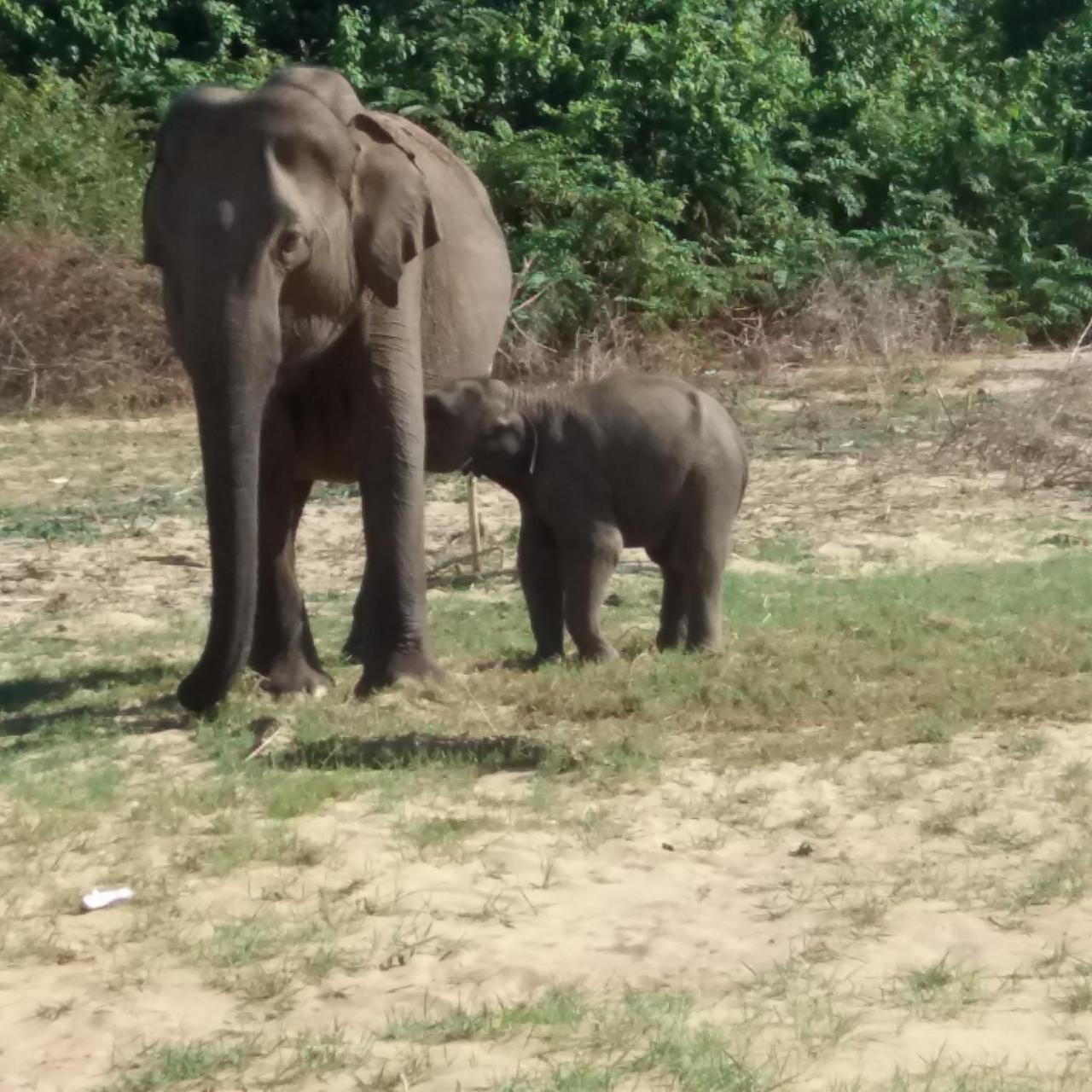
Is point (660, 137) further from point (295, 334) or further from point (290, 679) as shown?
point (295, 334)

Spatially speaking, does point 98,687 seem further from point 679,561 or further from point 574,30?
point 574,30

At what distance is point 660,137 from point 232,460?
1537 centimetres

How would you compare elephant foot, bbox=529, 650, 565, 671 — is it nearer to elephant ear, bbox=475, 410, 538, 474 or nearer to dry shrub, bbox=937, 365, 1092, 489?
elephant ear, bbox=475, 410, 538, 474

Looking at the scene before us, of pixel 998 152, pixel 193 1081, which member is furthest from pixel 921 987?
pixel 998 152

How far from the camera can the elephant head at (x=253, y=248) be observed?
20.7 feet

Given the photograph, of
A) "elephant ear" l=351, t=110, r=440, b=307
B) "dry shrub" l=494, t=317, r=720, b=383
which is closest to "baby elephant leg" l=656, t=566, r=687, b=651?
"elephant ear" l=351, t=110, r=440, b=307

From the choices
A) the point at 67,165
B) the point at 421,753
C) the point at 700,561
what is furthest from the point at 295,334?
the point at 67,165

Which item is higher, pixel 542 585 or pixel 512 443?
pixel 512 443

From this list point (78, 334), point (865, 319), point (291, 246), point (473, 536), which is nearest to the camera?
point (291, 246)

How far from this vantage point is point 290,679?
743 centimetres

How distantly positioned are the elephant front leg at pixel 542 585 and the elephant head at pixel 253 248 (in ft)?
4.80

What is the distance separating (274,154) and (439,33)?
49.2ft

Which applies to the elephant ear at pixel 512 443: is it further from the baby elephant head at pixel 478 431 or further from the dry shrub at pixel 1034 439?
the dry shrub at pixel 1034 439

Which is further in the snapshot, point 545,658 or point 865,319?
point 865,319
